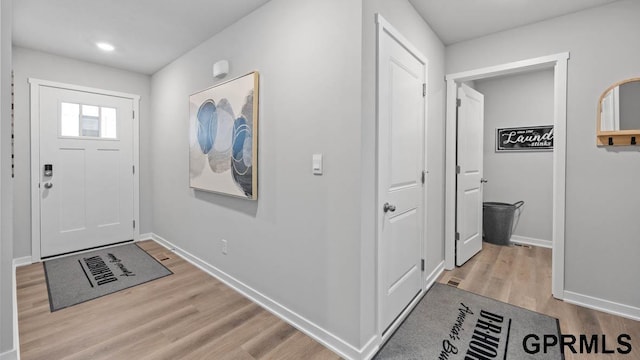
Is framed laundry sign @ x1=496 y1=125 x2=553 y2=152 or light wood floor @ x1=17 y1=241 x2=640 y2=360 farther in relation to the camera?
framed laundry sign @ x1=496 y1=125 x2=553 y2=152

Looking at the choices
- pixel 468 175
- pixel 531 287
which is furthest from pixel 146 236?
pixel 531 287

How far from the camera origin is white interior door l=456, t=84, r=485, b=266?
10.2 ft

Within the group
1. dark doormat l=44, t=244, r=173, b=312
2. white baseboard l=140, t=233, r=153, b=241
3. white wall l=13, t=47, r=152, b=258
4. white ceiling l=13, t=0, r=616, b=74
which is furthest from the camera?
white baseboard l=140, t=233, r=153, b=241

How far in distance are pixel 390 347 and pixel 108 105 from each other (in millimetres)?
4450

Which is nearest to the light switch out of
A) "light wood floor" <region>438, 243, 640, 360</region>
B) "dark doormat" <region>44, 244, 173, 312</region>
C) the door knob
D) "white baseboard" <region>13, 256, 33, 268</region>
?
the door knob

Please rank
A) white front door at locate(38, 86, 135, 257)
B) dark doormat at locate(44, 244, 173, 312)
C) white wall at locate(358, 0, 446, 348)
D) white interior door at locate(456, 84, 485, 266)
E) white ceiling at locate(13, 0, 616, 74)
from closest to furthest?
1. white wall at locate(358, 0, 446, 348)
2. white ceiling at locate(13, 0, 616, 74)
3. dark doormat at locate(44, 244, 173, 312)
4. white interior door at locate(456, 84, 485, 266)
5. white front door at locate(38, 86, 135, 257)

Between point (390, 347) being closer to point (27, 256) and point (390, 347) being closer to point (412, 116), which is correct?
point (412, 116)

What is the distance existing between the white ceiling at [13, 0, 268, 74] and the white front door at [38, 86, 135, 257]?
663 mm

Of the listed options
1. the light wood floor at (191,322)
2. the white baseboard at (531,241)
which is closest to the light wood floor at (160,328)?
→ the light wood floor at (191,322)

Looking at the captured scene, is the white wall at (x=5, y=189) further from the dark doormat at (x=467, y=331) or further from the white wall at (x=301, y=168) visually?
the dark doormat at (x=467, y=331)

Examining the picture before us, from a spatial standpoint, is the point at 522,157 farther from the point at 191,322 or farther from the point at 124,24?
the point at 124,24

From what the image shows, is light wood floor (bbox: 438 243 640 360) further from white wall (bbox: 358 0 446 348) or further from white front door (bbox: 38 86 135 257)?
white front door (bbox: 38 86 135 257)

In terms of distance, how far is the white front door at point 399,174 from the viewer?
1.84 meters

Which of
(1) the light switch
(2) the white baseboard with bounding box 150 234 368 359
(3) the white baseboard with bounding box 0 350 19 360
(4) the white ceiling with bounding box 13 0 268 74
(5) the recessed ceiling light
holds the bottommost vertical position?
(2) the white baseboard with bounding box 150 234 368 359
